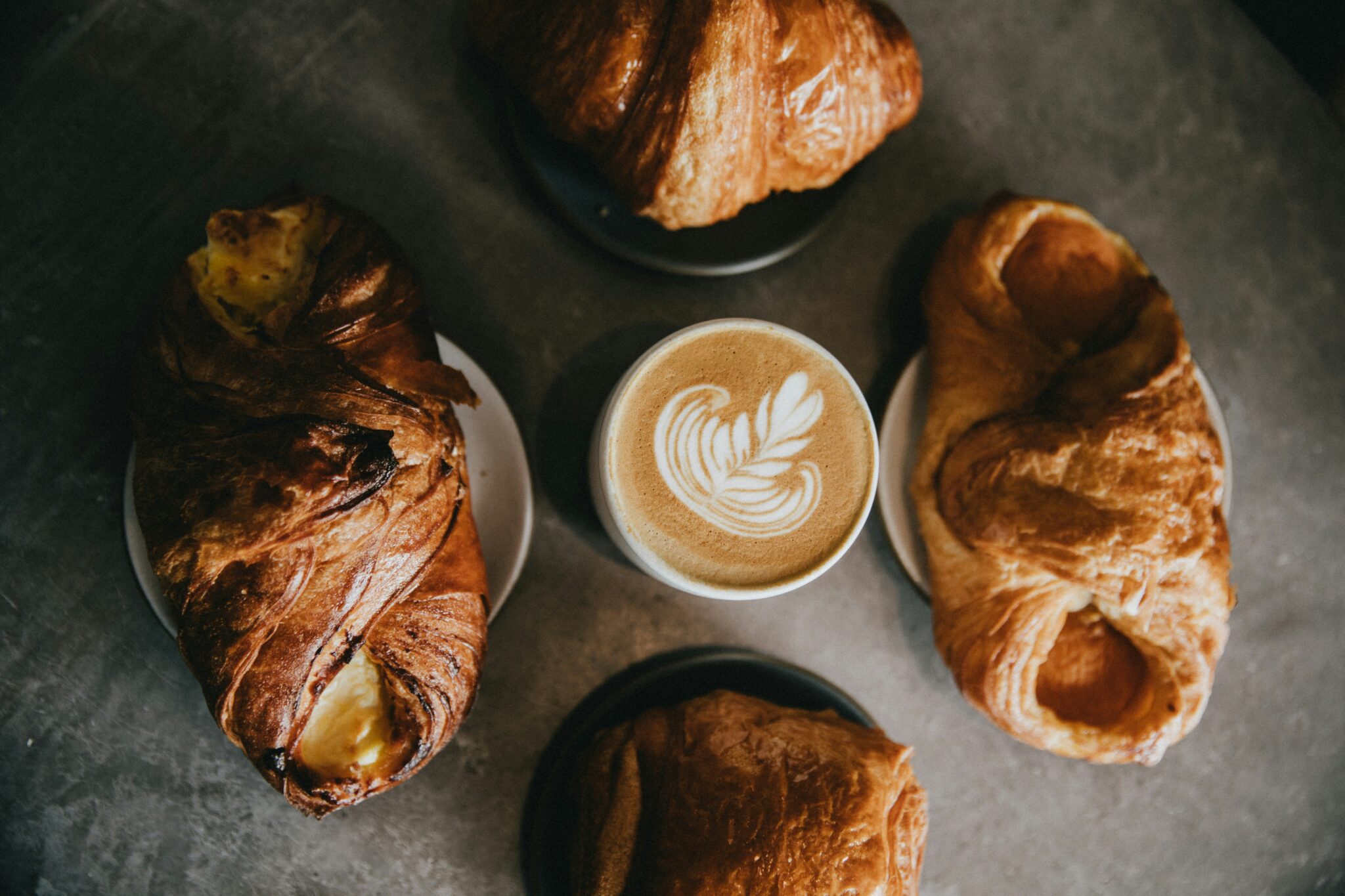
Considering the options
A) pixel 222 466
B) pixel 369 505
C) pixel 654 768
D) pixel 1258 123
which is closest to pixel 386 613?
pixel 369 505

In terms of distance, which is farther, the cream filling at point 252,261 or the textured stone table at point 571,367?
the textured stone table at point 571,367

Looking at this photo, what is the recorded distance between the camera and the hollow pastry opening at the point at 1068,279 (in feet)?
5.11

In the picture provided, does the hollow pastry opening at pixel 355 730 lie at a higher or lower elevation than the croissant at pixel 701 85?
lower

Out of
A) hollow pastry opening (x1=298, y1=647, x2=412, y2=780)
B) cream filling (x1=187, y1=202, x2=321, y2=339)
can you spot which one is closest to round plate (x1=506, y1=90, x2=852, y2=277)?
cream filling (x1=187, y1=202, x2=321, y2=339)

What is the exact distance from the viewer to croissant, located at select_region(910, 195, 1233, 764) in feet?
4.46

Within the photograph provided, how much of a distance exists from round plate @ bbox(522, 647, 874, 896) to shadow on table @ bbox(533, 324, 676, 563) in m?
0.24

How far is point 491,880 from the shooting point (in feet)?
4.97

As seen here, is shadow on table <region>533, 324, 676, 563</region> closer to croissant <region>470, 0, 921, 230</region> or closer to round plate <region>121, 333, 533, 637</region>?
round plate <region>121, 333, 533, 637</region>

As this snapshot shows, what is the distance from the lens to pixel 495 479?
4.75ft

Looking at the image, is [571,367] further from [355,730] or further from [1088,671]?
[1088,671]

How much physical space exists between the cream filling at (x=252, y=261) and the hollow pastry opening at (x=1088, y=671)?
148 cm

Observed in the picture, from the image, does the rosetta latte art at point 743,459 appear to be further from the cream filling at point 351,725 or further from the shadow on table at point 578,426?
the cream filling at point 351,725

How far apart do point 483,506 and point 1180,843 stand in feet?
5.27

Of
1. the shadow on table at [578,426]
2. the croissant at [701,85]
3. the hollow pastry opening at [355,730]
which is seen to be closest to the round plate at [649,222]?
the croissant at [701,85]
